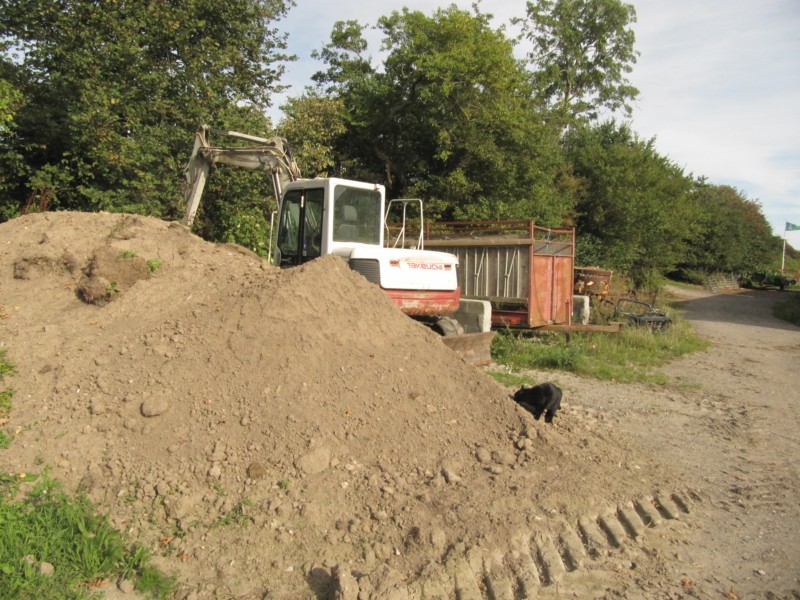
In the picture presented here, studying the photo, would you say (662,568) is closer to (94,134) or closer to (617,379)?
(617,379)

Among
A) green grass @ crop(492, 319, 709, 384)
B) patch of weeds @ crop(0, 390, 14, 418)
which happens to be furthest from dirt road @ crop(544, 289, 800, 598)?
patch of weeds @ crop(0, 390, 14, 418)

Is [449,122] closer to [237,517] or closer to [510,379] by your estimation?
[510,379]

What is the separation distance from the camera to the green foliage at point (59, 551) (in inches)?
152

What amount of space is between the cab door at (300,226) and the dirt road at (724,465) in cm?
405

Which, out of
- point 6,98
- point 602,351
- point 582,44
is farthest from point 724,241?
point 6,98

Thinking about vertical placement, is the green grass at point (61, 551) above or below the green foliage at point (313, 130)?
below

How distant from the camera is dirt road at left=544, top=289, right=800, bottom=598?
14.3 feet

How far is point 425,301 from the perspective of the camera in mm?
9109

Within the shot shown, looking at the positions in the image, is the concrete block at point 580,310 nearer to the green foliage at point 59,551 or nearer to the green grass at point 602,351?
the green grass at point 602,351

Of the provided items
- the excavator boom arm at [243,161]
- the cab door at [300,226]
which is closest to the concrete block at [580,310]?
the excavator boom arm at [243,161]

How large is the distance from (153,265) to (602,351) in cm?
842

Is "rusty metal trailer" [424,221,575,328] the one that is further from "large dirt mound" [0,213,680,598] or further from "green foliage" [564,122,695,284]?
"green foliage" [564,122,695,284]

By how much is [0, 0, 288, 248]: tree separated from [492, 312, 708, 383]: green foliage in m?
6.51

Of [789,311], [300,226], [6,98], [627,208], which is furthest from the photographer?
[627,208]
